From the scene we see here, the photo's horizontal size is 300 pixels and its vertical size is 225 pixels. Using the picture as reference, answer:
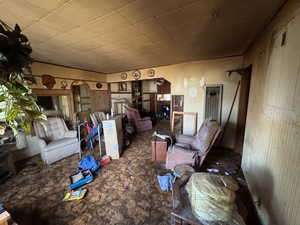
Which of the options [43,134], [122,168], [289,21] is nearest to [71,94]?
[43,134]

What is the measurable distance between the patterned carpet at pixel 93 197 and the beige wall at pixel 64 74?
2.20m

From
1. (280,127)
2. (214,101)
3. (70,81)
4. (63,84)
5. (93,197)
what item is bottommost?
(93,197)

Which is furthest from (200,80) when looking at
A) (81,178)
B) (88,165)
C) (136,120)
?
(81,178)

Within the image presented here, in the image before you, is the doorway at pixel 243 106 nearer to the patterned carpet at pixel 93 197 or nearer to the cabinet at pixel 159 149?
the cabinet at pixel 159 149

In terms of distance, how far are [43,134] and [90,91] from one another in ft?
7.71

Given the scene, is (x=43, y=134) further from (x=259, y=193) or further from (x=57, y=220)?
(x=259, y=193)

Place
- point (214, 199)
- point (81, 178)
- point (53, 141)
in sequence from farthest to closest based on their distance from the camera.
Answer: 1. point (53, 141)
2. point (81, 178)
3. point (214, 199)

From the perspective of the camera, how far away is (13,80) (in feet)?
2.45

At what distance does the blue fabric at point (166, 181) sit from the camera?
6.18 ft

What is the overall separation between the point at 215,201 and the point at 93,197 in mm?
1759

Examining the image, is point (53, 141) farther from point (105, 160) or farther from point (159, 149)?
point (159, 149)

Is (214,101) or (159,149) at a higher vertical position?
(214,101)

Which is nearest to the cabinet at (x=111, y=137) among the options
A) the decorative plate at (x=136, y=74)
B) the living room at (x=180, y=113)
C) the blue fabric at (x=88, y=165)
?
the living room at (x=180, y=113)

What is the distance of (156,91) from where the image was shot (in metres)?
6.94
